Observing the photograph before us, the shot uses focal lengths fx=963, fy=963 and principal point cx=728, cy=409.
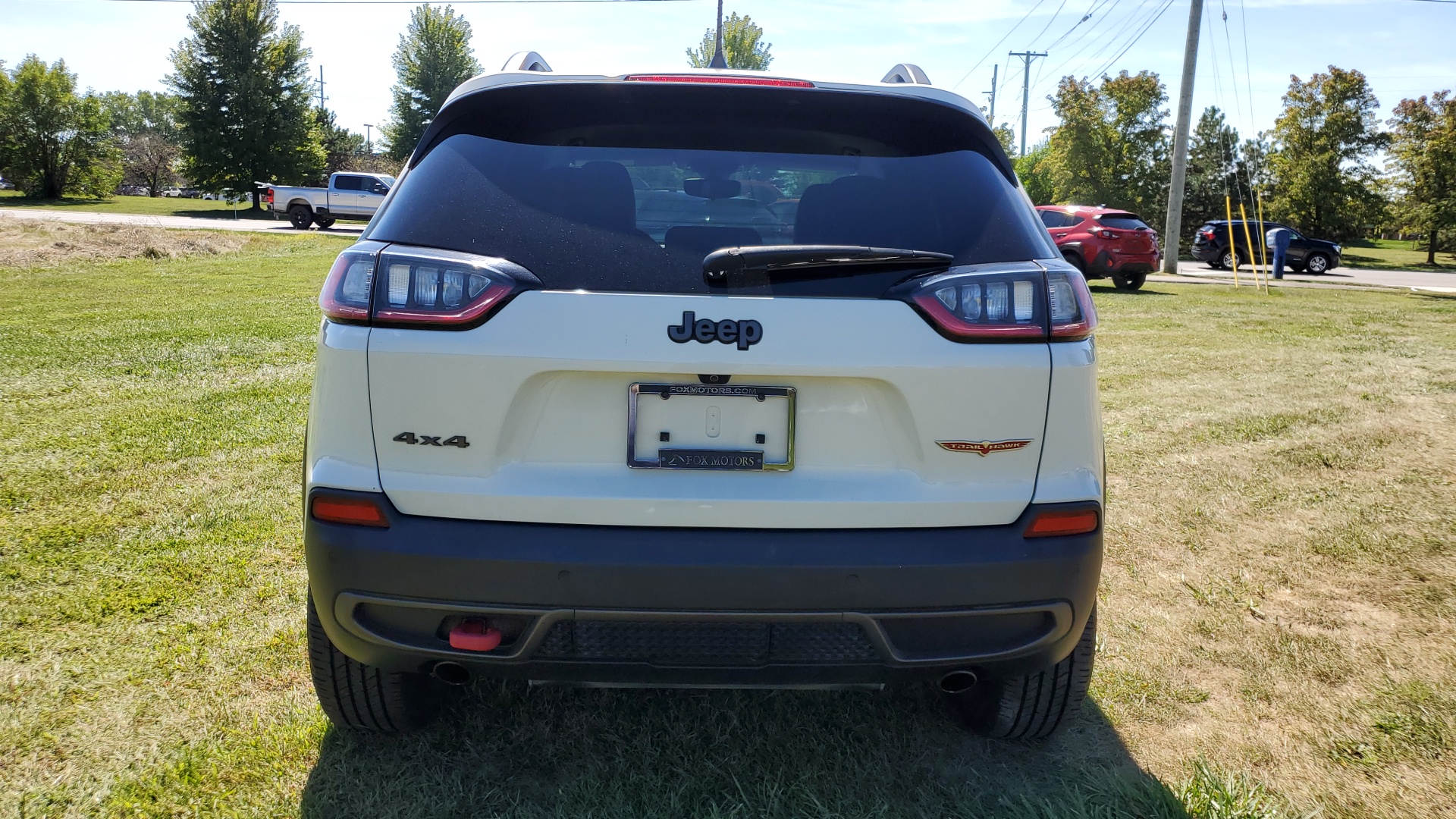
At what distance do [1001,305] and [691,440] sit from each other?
2.33ft

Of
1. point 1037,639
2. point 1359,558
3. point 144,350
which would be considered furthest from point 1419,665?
point 144,350

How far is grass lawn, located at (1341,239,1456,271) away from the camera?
36.4 meters

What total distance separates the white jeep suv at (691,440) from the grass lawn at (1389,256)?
39441 mm

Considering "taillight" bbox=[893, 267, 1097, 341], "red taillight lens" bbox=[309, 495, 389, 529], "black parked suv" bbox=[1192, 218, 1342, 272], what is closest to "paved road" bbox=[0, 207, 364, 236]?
"black parked suv" bbox=[1192, 218, 1342, 272]

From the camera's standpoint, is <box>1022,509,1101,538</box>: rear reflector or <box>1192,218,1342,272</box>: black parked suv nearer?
<box>1022,509,1101,538</box>: rear reflector

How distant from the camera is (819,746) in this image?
263 cm

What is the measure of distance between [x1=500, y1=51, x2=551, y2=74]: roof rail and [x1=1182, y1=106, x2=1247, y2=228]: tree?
5180cm

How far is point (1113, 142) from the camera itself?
45.5 meters

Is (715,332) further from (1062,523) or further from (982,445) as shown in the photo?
(1062,523)

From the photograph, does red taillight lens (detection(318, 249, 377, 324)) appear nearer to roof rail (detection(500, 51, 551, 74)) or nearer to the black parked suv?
roof rail (detection(500, 51, 551, 74))

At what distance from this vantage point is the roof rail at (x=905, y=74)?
9.27 feet

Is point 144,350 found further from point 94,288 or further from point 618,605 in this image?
point 618,605

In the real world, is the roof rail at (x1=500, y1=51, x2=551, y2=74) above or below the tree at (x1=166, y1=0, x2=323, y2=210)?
below

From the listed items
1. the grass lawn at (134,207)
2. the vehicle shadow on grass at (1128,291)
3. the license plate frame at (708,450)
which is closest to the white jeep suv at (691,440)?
the license plate frame at (708,450)
